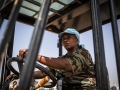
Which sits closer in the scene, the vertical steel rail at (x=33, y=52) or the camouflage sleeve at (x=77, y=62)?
the vertical steel rail at (x=33, y=52)

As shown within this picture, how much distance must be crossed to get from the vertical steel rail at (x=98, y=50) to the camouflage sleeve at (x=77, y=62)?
41 centimetres

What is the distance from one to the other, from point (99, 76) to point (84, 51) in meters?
0.70

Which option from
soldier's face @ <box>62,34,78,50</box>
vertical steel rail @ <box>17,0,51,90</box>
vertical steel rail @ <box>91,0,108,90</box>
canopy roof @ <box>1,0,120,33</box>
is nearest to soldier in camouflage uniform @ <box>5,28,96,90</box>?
soldier's face @ <box>62,34,78,50</box>

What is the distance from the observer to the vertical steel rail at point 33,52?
50 cm

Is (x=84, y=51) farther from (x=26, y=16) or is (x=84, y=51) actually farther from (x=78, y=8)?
(x=26, y=16)

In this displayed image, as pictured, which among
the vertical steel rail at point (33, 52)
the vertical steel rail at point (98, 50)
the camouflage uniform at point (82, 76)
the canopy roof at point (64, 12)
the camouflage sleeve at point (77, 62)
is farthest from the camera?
the canopy roof at point (64, 12)

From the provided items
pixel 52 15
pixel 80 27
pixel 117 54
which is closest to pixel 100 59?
pixel 117 54

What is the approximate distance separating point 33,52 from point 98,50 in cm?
61

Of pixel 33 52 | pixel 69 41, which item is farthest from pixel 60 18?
pixel 33 52

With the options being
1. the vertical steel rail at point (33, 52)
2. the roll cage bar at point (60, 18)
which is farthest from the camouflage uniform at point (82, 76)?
the vertical steel rail at point (33, 52)

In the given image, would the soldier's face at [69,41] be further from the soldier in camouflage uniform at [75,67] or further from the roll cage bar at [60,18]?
the roll cage bar at [60,18]

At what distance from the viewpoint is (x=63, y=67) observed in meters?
1.31

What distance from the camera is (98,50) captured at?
1.03 m

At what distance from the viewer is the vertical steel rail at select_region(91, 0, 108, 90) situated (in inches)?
39.0
